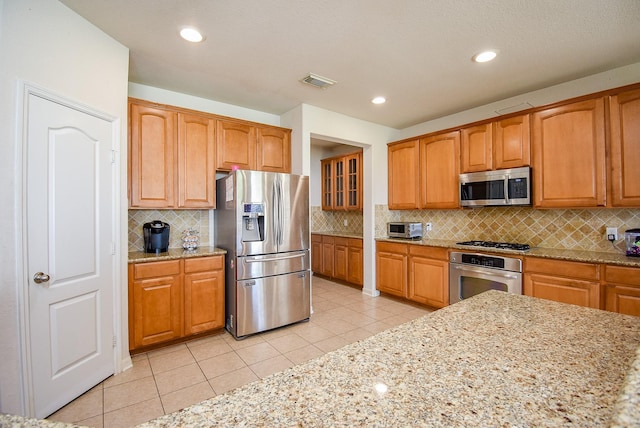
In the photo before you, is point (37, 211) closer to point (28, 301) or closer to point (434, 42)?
point (28, 301)

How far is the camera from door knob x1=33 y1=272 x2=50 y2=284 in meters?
1.74

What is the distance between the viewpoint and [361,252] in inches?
186

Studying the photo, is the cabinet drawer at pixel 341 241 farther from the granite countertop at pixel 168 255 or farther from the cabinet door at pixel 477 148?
the granite countertop at pixel 168 255

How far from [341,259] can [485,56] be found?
141 inches

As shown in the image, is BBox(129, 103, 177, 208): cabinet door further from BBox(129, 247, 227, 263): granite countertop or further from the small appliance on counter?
the small appliance on counter

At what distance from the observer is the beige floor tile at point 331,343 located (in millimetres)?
2768

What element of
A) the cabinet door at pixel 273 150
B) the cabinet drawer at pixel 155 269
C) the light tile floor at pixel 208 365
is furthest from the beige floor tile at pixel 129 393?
the cabinet door at pixel 273 150

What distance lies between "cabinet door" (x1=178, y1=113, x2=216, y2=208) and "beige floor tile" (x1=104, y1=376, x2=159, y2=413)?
1585 mm

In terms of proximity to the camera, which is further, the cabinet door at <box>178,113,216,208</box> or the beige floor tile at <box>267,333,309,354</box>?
the cabinet door at <box>178,113,216,208</box>

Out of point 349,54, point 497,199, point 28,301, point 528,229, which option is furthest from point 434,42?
point 28,301

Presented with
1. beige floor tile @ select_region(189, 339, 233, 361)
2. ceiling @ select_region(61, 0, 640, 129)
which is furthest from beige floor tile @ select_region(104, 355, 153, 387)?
ceiling @ select_region(61, 0, 640, 129)

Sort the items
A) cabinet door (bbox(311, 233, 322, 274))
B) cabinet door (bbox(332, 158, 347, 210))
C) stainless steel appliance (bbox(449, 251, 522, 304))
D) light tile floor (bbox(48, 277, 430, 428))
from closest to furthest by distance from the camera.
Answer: light tile floor (bbox(48, 277, 430, 428))
stainless steel appliance (bbox(449, 251, 522, 304))
cabinet door (bbox(332, 158, 347, 210))
cabinet door (bbox(311, 233, 322, 274))

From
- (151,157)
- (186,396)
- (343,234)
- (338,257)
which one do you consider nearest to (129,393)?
(186,396)

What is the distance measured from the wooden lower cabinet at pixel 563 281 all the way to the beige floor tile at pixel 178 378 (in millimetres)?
3107
